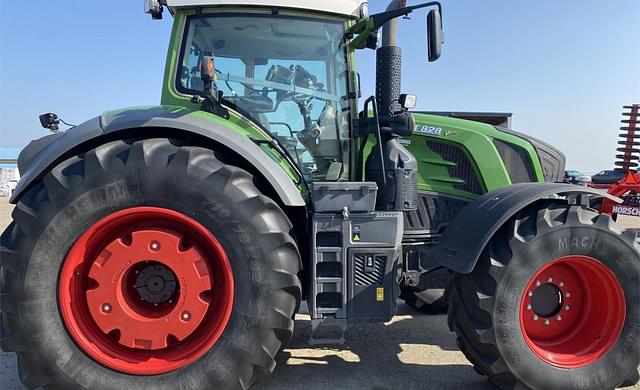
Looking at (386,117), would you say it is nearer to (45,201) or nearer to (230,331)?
(230,331)

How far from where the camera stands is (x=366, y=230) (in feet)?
9.11

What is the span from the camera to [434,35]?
8.68 feet

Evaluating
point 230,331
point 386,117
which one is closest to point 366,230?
point 386,117

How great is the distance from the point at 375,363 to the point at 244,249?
1420 mm

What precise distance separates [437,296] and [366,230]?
192cm

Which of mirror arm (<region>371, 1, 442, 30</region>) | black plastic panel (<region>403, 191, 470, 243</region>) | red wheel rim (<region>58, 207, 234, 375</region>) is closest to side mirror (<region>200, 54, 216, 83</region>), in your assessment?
red wheel rim (<region>58, 207, 234, 375</region>)

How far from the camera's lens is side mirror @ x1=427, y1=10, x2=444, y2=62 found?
8.59 ft

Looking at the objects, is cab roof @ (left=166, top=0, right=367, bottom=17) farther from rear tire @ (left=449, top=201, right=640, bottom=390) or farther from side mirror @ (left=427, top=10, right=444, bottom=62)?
rear tire @ (left=449, top=201, right=640, bottom=390)

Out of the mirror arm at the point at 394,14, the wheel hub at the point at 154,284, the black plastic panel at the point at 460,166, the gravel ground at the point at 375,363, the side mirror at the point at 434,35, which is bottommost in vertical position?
the gravel ground at the point at 375,363

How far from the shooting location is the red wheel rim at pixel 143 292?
2.41 m

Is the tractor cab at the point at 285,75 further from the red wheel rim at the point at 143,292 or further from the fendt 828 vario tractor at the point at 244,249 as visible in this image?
the red wheel rim at the point at 143,292

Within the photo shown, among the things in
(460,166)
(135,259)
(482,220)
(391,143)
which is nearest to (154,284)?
(135,259)

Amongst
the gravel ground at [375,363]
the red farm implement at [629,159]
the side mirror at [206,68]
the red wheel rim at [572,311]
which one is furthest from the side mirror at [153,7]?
the red farm implement at [629,159]

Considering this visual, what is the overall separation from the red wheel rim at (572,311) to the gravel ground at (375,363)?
1.46 ft
